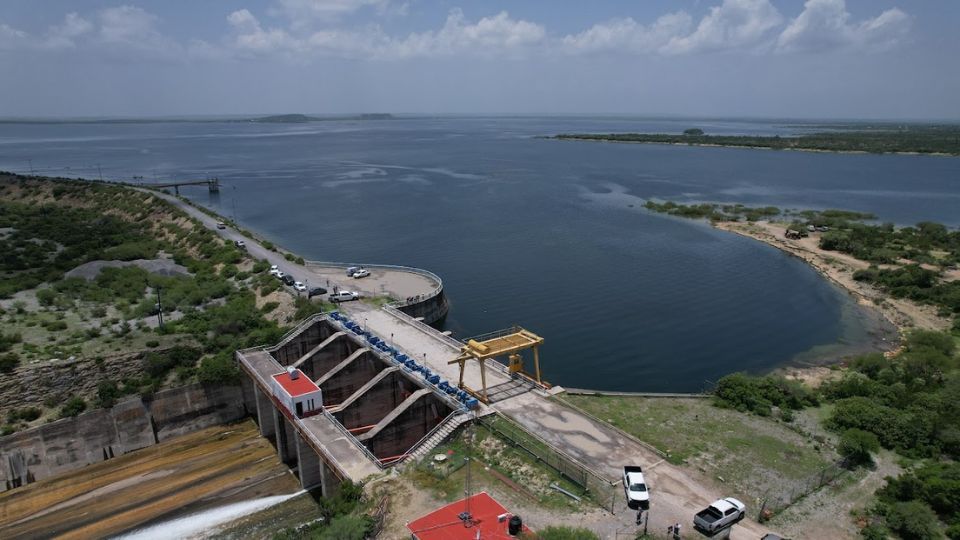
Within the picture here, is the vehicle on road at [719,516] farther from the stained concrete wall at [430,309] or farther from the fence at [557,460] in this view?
the stained concrete wall at [430,309]

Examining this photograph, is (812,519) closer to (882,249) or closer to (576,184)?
(882,249)

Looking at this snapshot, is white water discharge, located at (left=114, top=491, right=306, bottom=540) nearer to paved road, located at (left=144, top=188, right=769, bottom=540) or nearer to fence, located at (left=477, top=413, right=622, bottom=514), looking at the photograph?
paved road, located at (left=144, top=188, right=769, bottom=540)

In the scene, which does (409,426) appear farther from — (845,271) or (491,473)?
(845,271)

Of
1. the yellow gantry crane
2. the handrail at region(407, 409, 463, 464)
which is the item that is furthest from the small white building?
the yellow gantry crane

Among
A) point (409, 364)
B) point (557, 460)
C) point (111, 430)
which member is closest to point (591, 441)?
point (557, 460)

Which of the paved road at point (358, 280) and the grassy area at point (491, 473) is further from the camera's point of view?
the paved road at point (358, 280)

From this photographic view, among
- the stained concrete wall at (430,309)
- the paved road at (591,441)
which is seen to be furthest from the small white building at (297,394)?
the stained concrete wall at (430,309)
